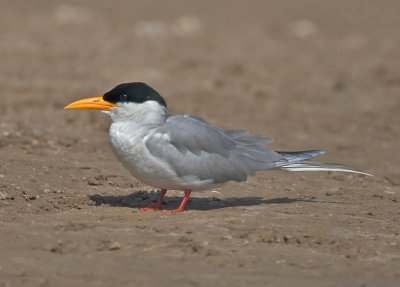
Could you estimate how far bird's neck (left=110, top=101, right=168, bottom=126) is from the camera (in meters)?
7.67

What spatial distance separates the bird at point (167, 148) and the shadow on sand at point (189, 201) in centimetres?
20

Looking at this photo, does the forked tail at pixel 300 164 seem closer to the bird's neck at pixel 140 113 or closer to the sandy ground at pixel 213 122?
the sandy ground at pixel 213 122

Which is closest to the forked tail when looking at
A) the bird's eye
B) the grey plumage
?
the grey plumage

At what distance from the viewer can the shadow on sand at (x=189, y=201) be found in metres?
8.01

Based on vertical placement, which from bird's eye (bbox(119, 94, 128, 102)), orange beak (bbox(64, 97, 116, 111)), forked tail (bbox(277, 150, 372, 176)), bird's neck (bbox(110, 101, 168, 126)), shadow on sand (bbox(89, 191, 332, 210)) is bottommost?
shadow on sand (bbox(89, 191, 332, 210))

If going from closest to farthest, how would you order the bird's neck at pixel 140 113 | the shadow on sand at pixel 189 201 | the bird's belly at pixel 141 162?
the bird's belly at pixel 141 162, the bird's neck at pixel 140 113, the shadow on sand at pixel 189 201

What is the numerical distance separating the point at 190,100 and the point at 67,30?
Result: 14.2 feet

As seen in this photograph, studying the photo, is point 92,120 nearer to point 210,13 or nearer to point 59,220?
point 59,220

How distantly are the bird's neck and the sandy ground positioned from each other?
2.16 feet

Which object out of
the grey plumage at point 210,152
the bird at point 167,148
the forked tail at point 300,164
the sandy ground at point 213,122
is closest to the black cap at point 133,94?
the bird at point 167,148

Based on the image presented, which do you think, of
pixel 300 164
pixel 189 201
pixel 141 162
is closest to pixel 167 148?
pixel 141 162

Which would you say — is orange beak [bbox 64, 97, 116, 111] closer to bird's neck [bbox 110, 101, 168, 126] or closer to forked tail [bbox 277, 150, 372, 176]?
bird's neck [bbox 110, 101, 168, 126]

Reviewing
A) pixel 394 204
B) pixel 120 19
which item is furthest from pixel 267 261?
pixel 120 19

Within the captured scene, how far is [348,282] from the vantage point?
613 centimetres
